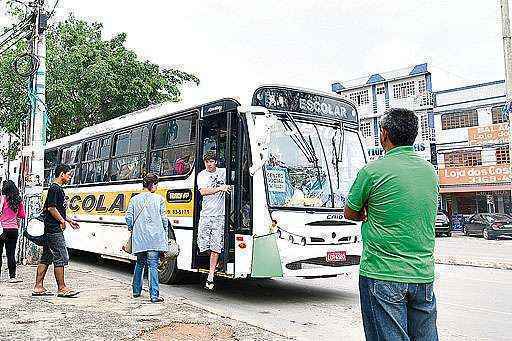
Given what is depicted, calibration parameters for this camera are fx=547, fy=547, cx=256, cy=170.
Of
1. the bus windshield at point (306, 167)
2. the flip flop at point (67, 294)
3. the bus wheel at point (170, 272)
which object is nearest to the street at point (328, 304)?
the bus wheel at point (170, 272)

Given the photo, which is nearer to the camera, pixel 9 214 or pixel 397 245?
pixel 397 245

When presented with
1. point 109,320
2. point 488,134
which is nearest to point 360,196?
point 109,320

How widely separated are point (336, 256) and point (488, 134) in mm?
29921

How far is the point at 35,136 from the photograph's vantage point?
11.1 metres

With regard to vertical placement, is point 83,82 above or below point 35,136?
above

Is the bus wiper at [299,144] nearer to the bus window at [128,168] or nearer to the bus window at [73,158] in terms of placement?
the bus window at [128,168]

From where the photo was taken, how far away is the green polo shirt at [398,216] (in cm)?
305

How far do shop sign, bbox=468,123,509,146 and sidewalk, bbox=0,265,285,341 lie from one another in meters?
31.2

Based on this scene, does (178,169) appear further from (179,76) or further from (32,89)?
(179,76)

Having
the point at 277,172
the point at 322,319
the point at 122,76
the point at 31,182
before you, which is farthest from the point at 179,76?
the point at 322,319

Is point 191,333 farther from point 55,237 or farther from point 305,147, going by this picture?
point 305,147

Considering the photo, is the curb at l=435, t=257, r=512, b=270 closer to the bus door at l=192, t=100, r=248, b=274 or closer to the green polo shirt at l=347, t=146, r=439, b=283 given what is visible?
the bus door at l=192, t=100, r=248, b=274

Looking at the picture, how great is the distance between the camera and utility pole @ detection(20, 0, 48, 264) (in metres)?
10.9

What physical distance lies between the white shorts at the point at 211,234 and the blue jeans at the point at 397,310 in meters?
5.01
